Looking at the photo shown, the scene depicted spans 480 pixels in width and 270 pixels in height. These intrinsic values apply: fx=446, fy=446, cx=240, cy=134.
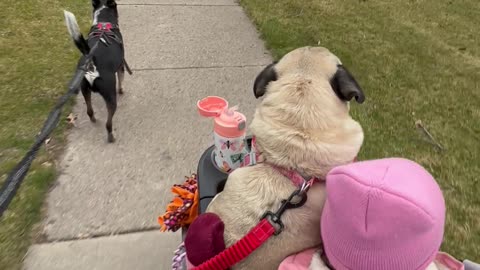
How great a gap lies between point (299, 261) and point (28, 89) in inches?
164

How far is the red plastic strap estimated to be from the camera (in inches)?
69.1

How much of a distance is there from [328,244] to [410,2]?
722cm

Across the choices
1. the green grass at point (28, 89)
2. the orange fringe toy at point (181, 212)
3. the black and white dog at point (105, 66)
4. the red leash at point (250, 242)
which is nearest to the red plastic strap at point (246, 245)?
the red leash at point (250, 242)

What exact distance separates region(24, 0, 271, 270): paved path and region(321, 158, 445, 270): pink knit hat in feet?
5.90

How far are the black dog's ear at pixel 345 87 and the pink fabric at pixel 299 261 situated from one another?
2.29ft

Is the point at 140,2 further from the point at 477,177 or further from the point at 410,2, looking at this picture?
the point at 477,177

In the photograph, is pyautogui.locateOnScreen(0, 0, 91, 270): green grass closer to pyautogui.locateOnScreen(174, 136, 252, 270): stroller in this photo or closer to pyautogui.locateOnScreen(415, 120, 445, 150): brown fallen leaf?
pyautogui.locateOnScreen(174, 136, 252, 270): stroller

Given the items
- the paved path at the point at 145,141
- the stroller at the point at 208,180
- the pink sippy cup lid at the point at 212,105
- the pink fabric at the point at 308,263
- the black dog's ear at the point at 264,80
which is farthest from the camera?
the paved path at the point at 145,141

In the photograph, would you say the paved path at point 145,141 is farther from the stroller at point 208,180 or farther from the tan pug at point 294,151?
the tan pug at point 294,151

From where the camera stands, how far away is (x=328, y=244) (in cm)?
161

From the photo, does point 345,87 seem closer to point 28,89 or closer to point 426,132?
point 426,132

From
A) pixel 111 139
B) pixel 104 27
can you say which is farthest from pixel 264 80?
pixel 104 27

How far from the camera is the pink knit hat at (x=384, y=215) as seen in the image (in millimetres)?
1396

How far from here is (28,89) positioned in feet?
16.1
